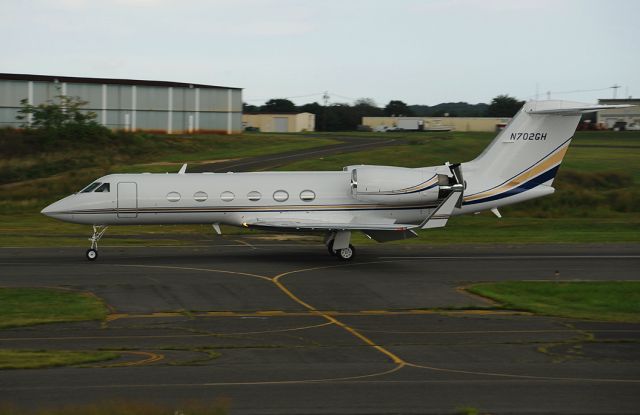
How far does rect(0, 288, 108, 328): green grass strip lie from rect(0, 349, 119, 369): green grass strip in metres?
3.23

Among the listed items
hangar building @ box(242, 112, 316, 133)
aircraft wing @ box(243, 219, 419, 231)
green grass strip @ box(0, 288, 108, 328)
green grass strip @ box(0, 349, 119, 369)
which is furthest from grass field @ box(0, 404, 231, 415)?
hangar building @ box(242, 112, 316, 133)

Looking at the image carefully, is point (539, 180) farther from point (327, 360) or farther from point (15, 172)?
point (15, 172)

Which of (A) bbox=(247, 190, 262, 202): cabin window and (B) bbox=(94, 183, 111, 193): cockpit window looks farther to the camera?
(B) bbox=(94, 183, 111, 193): cockpit window

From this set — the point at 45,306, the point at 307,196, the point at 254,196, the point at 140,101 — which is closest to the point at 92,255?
the point at 254,196

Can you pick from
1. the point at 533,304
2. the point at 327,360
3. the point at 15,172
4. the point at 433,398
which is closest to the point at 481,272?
the point at 533,304

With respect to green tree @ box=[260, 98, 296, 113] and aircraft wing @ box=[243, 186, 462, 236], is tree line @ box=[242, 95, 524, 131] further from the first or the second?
aircraft wing @ box=[243, 186, 462, 236]

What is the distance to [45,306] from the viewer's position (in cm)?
2081

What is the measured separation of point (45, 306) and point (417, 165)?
134ft

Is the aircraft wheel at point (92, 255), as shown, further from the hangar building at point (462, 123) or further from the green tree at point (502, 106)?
the green tree at point (502, 106)

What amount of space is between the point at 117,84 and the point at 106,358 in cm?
6300

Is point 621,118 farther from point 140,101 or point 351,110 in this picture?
point 140,101

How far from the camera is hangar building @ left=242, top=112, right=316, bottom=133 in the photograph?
127m

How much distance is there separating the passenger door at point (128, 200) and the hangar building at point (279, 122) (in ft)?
321

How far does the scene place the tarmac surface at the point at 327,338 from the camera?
42.4 ft
